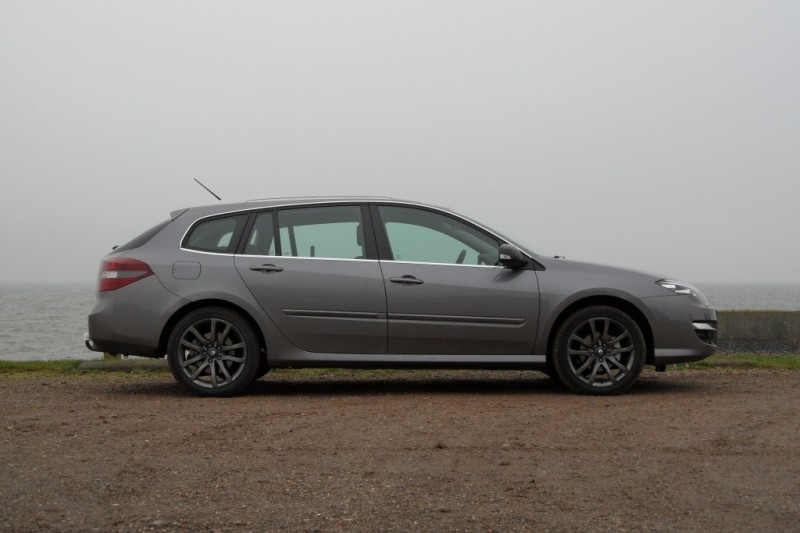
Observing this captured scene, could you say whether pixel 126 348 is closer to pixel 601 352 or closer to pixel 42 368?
pixel 42 368

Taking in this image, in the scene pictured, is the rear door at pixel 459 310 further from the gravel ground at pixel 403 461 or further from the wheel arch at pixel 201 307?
the wheel arch at pixel 201 307

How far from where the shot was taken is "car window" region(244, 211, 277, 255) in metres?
8.52

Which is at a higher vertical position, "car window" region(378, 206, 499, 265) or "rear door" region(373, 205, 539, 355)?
"car window" region(378, 206, 499, 265)

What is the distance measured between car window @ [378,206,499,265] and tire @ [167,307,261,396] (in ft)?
4.71

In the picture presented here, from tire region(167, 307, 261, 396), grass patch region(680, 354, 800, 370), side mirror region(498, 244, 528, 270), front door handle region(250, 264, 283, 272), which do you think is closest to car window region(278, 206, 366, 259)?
front door handle region(250, 264, 283, 272)

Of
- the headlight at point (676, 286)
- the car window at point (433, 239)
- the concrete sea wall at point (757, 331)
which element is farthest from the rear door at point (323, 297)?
the concrete sea wall at point (757, 331)

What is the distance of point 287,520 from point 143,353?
4487 mm

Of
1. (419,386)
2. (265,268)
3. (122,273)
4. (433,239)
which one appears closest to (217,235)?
(265,268)

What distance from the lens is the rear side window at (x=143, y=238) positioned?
28.3ft

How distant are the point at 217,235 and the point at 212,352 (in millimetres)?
1014

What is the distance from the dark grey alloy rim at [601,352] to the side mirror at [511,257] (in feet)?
2.33

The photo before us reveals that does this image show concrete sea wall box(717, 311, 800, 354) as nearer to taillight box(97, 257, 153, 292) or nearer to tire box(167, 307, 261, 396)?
tire box(167, 307, 261, 396)

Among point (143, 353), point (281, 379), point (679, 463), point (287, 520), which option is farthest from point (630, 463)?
point (281, 379)

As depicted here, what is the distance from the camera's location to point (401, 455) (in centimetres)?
558
